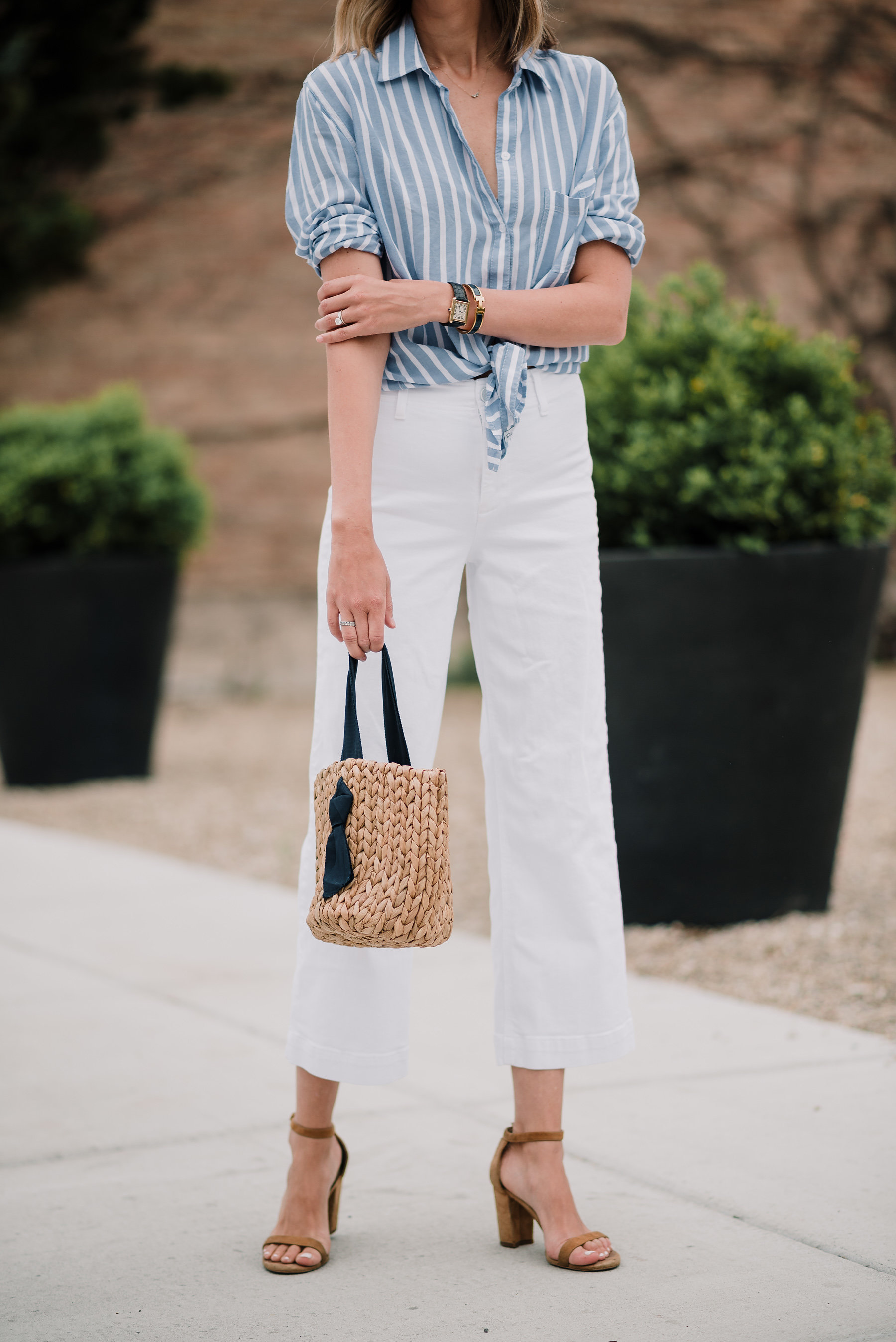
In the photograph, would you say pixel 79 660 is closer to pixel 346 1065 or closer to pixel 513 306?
pixel 346 1065

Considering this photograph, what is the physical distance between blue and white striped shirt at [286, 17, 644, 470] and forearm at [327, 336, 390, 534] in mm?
70

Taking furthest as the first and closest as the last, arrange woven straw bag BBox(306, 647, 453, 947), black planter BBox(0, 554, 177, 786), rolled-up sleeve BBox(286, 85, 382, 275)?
black planter BBox(0, 554, 177, 786), rolled-up sleeve BBox(286, 85, 382, 275), woven straw bag BBox(306, 647, 453, 947)

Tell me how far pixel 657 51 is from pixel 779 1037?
922cm

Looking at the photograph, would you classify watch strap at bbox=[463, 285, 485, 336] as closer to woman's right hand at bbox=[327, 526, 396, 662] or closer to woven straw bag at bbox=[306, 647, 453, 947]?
woman's right hand at bbox=[327, 526, 396, 662]

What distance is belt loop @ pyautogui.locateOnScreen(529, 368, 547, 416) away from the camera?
2.01 meters

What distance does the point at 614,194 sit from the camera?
6.79 ft

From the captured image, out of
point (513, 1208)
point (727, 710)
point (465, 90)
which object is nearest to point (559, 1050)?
point (513, 1208)

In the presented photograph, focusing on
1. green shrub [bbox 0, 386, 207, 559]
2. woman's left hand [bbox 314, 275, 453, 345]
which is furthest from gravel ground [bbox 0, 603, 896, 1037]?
woman's left hand [bbox 314, 275, 453, 345]

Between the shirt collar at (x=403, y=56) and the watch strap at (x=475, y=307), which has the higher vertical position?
the shirt collar at (x=403, y=56)

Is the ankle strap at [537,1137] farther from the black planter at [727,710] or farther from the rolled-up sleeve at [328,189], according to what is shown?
the black planter at [727,710]

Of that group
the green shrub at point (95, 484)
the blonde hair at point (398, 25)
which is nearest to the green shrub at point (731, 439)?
the blonde hair at point (398, 25)

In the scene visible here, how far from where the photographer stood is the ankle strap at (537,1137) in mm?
2043

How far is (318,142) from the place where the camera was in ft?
6.45

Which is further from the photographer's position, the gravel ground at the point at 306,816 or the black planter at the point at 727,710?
the black planter at the point at 727,710
